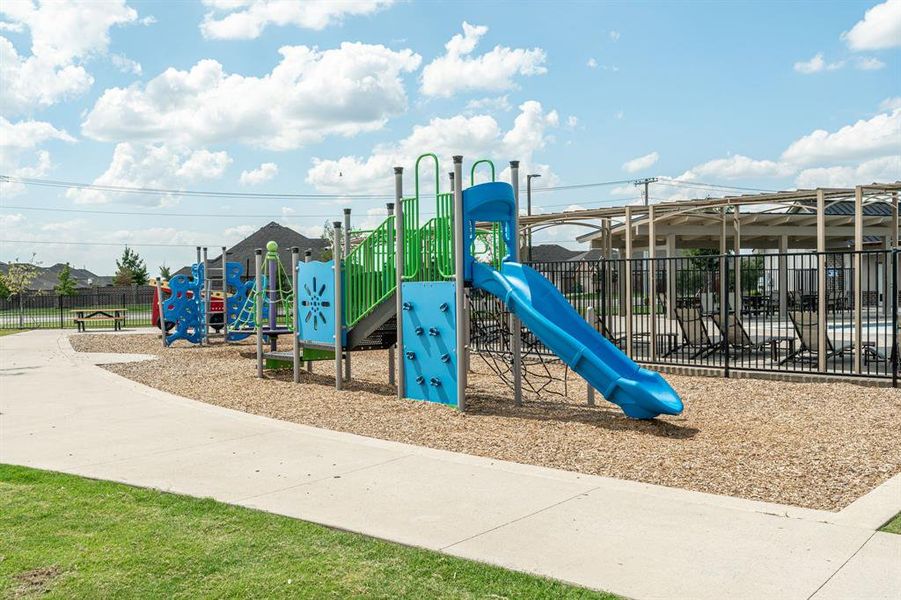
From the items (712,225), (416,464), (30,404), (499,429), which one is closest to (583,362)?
(499,429)

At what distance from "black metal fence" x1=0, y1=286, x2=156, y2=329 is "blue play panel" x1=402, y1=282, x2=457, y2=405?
18.4 meters

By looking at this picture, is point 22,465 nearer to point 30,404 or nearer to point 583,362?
point 30,404

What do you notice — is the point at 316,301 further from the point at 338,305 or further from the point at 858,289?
the point at 858,289

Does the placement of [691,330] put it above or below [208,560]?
above

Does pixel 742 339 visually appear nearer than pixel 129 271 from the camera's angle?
Yes

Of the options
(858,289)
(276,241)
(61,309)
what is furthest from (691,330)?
(276,241)

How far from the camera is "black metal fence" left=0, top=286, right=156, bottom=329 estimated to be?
3469cm

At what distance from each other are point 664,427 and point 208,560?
18.2 feet

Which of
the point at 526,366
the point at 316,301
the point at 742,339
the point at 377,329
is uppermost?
the point at 316,301

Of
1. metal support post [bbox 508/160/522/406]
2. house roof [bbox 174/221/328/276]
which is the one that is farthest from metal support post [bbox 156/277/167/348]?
house roof [bbox 174/221/328/276]

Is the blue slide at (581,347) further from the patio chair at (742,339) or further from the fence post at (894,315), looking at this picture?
the patio chair at (742,339)

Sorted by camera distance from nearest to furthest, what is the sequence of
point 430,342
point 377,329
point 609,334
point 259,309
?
point 430,342
point 377,329
point 259,309
point 609,334

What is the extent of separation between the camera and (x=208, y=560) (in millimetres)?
4520

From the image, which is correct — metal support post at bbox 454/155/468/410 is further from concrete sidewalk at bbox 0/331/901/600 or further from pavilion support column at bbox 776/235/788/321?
pavilion support column at bbox 776/235/788/321
